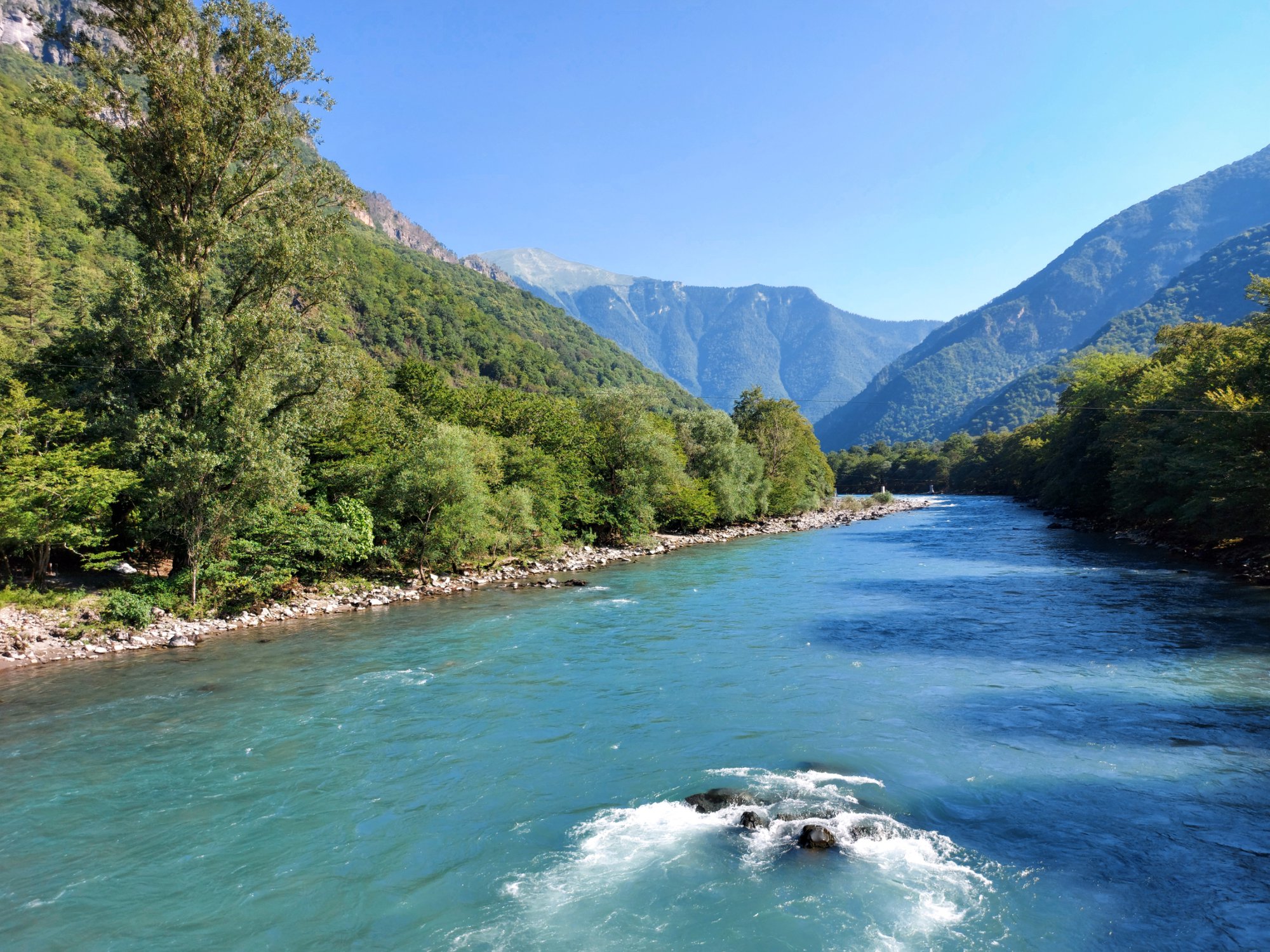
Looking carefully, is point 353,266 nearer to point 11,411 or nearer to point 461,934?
point 11,411

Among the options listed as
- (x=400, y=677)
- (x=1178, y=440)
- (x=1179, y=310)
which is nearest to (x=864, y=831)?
(x=400, y=677)

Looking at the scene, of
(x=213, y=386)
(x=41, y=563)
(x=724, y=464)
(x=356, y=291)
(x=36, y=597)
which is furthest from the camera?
(x=356, y=291)

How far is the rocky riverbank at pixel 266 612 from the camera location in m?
18.4

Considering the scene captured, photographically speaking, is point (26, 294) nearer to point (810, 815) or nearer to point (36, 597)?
point (36, 597)

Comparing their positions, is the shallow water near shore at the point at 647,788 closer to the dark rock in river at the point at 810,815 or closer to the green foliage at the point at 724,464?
the dark rock in river at the point at 810,815

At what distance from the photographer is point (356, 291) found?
11406 centimetres

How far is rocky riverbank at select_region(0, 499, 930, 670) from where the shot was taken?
18.4m

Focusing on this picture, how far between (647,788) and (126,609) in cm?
1954

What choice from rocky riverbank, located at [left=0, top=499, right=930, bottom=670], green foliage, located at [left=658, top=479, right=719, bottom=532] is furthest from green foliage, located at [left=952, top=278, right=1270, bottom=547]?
rocky riverbank, located at [left=0, top=499, right=930, bottom=670]

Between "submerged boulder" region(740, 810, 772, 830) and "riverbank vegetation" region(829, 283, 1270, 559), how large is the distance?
2737 cm

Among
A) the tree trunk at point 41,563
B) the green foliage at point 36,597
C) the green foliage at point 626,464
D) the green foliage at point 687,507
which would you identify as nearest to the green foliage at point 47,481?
the tree trunk at point 41,563

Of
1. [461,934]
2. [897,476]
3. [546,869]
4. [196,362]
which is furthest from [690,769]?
[897,476]

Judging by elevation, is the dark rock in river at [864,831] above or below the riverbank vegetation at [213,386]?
below

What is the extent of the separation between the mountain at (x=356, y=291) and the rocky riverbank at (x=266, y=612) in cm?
1117
